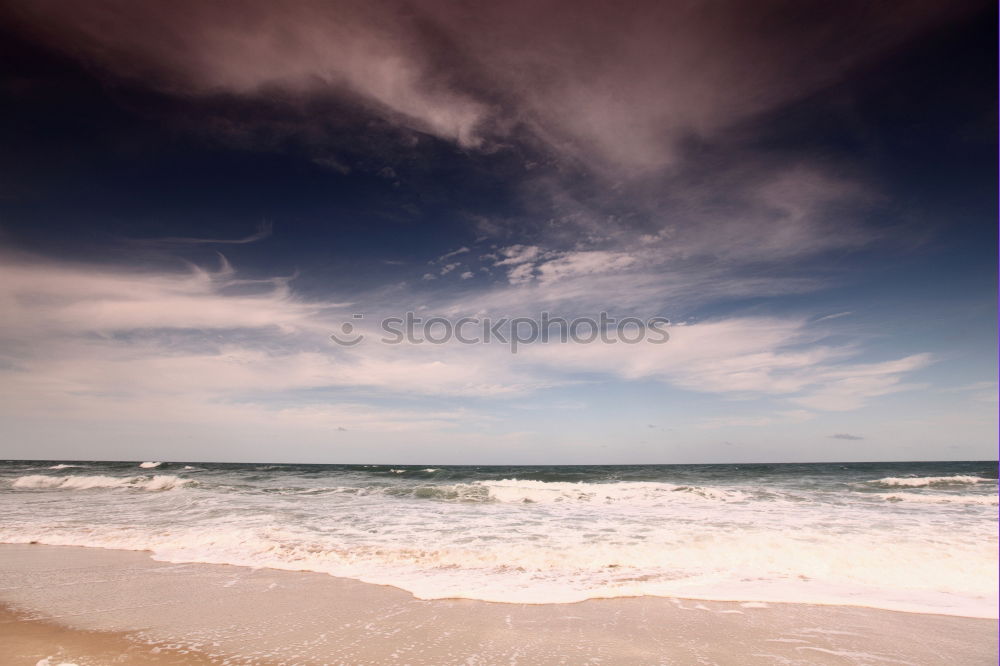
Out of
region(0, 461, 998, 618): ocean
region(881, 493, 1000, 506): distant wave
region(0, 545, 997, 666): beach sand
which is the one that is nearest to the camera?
region(0, 545, 997, 666): beach sand

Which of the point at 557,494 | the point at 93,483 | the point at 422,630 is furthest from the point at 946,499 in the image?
the point at 93,483

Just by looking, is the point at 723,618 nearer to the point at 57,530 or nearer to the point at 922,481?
the point at 57,530

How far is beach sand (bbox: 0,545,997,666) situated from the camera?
476 centimetres

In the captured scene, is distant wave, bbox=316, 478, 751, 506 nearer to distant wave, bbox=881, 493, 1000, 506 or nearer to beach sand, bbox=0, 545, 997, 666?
distant wave, bbox=881, 493, 1000, 506

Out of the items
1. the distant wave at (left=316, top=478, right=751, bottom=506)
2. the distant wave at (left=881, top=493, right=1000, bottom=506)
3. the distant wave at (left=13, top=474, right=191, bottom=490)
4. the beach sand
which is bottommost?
the distant wave at (left=13, top=474, right=191, bottom=490)

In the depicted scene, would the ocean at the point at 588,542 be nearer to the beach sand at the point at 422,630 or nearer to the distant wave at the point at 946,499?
the distant wave at the point at 946,499

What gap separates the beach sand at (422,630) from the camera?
476 cm

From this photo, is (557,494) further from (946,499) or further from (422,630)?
(422,630)

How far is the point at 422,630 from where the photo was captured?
213 inches

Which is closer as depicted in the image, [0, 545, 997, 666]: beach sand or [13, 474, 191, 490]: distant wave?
[0, 545, 997, 666]: beach sand

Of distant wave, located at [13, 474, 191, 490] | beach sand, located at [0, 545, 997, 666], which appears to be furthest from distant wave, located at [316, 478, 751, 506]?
beach sand, located at [0, 545, 997, 666]

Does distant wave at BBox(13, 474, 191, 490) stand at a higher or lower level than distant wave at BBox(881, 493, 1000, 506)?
lower

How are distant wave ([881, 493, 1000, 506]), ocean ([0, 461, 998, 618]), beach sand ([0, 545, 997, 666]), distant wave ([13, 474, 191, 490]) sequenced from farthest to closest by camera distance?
distant wave ([13, 474, 191, 490]), distant wave ([881, 493, 1000, 506]), ocean ([0, 461, 998, 618]), beach sand ([0, 545, 997, 666])

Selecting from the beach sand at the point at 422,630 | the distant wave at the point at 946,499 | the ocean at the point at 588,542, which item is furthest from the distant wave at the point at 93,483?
the distant wave at the point at 946,499
